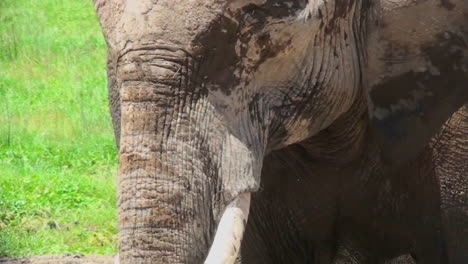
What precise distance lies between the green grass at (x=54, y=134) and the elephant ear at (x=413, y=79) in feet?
9.29

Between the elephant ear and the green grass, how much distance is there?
9.29ft

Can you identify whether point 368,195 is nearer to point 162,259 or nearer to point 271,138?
point 271,138

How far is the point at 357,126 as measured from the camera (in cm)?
418

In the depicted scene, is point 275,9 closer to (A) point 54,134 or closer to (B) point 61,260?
(B) point 61,260

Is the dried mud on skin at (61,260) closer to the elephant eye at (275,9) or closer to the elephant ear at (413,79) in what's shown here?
the elephant ear at (413,79)

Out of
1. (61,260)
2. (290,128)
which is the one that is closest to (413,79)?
(290,128)

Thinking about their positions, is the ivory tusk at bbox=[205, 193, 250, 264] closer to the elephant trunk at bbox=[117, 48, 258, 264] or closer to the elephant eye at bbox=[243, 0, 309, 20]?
the elephant trunk at bbox=[117, 48, 258, 264]

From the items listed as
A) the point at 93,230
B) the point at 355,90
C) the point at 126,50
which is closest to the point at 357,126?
the point at 355,90

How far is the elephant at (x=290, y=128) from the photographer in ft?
11.1

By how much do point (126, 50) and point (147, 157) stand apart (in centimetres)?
26

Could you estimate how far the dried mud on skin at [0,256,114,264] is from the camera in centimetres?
639

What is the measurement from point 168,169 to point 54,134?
5.60 meters

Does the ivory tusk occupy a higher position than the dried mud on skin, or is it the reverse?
the ivory tusk

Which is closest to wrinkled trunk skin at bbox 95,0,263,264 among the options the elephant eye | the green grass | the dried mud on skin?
the elephant eye
